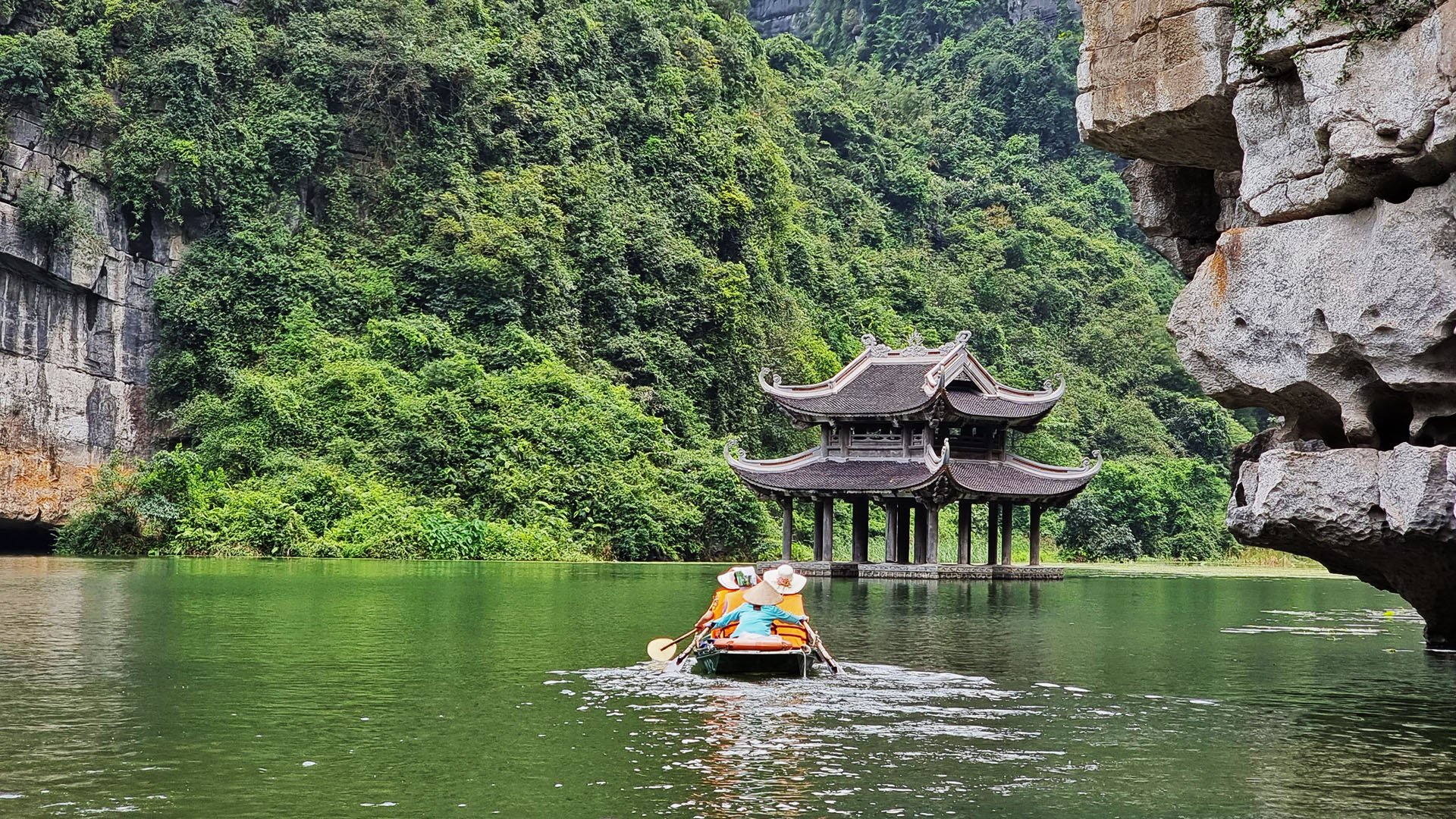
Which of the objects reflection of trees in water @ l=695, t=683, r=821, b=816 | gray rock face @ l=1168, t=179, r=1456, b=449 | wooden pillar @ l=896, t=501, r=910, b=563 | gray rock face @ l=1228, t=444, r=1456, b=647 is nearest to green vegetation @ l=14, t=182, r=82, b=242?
wooden pillar @ l=896, t=501, r=910, b=563

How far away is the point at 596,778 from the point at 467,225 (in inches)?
1494

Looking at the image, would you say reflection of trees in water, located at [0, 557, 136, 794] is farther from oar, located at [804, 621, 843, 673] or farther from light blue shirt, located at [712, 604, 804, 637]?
oar, located at [804, 621, 843, 673]

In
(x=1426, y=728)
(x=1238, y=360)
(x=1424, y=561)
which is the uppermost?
(x=1238, y=360)

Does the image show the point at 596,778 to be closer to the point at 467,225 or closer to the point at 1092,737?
the point at 1092,737

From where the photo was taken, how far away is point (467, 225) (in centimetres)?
4622

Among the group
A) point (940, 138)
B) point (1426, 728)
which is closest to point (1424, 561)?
point (1426, 728)

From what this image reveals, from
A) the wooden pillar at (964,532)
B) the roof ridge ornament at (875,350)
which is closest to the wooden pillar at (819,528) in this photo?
the wooden pillar at (964,532)

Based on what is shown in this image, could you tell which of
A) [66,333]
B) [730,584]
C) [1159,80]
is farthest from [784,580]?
[66,333]

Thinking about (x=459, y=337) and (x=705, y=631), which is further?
(x=459, y=337)

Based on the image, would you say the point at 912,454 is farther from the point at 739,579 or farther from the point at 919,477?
the point at 739,579

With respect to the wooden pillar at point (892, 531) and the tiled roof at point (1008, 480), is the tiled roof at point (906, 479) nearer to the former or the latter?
the tiled roof at point (1008, 480)

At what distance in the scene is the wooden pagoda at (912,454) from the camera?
34719 millimetres

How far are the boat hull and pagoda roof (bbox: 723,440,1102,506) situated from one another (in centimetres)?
1880

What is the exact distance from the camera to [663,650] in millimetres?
15625
